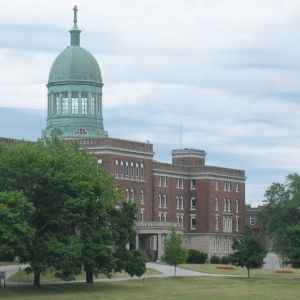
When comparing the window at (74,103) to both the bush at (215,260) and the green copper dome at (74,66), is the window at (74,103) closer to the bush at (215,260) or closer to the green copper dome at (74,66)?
the green copper dome at (74,66)

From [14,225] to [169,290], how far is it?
15.3 metres

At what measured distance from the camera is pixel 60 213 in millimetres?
104938

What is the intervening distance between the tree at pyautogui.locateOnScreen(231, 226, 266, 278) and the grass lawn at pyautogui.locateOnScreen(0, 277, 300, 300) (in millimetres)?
9465

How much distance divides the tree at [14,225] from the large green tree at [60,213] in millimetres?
2105

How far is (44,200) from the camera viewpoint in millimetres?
106125

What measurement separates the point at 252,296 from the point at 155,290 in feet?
28.4

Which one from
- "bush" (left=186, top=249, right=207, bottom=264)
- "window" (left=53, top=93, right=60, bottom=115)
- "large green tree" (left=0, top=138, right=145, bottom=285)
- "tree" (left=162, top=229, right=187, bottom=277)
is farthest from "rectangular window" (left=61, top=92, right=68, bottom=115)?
"large green tree" (left=0, top=138, right=145, bottom=285)

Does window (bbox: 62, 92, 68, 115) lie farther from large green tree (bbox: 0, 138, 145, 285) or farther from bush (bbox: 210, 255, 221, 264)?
large green tree (bbox: 0, 138, 145, 285)

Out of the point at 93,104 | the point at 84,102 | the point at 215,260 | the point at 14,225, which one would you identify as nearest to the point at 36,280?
the point at 14,225

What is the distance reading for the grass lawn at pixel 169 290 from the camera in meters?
100

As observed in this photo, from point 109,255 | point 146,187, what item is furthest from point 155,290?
point 146,187

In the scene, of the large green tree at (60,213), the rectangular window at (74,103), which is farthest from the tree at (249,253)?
the rectangular window at (74,103)

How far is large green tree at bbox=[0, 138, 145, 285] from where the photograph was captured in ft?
336

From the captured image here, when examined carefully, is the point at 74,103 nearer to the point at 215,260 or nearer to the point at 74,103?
the point at 74,103
